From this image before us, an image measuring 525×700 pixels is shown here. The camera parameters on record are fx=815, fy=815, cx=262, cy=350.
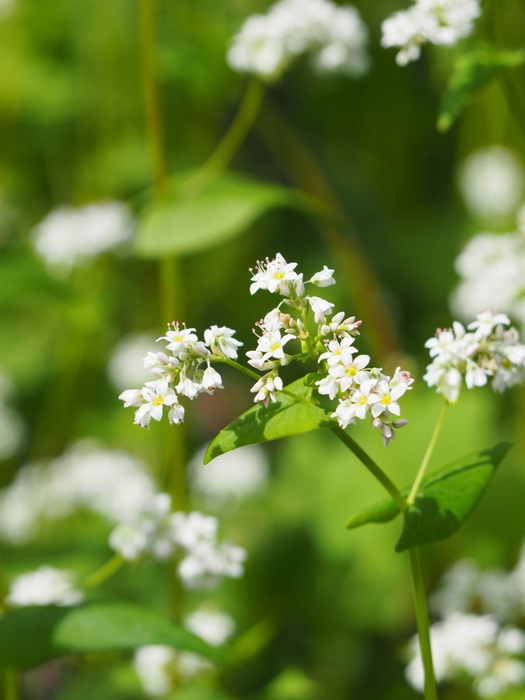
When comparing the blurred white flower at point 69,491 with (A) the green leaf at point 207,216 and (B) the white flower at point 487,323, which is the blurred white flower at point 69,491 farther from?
(B) the white flower at point 487,323

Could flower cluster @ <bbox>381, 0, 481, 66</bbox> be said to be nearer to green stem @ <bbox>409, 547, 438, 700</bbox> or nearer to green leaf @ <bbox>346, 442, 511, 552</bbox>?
green leaf @ <bbox>346, 442, 511, 552</bbox>

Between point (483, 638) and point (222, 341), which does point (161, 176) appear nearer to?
point (222, 341)

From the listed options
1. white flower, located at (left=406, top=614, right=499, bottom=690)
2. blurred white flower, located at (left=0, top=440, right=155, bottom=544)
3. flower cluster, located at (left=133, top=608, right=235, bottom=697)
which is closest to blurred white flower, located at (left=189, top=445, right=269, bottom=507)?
blurred white flower, located at (left=0, top=440, right=155, bottom=544)

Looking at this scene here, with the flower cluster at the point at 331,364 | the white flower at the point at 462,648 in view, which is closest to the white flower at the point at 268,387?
the flower cluster at the point at 331,364

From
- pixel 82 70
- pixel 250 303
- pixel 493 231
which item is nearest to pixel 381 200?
pixel 493 231

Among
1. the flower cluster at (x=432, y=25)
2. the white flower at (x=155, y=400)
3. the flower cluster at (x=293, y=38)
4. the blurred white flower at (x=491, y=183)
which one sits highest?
the blurred white flower at (x=491, y=183)

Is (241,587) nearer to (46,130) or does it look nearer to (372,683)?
(372,683)

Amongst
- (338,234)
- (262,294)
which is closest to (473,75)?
(338,234)
